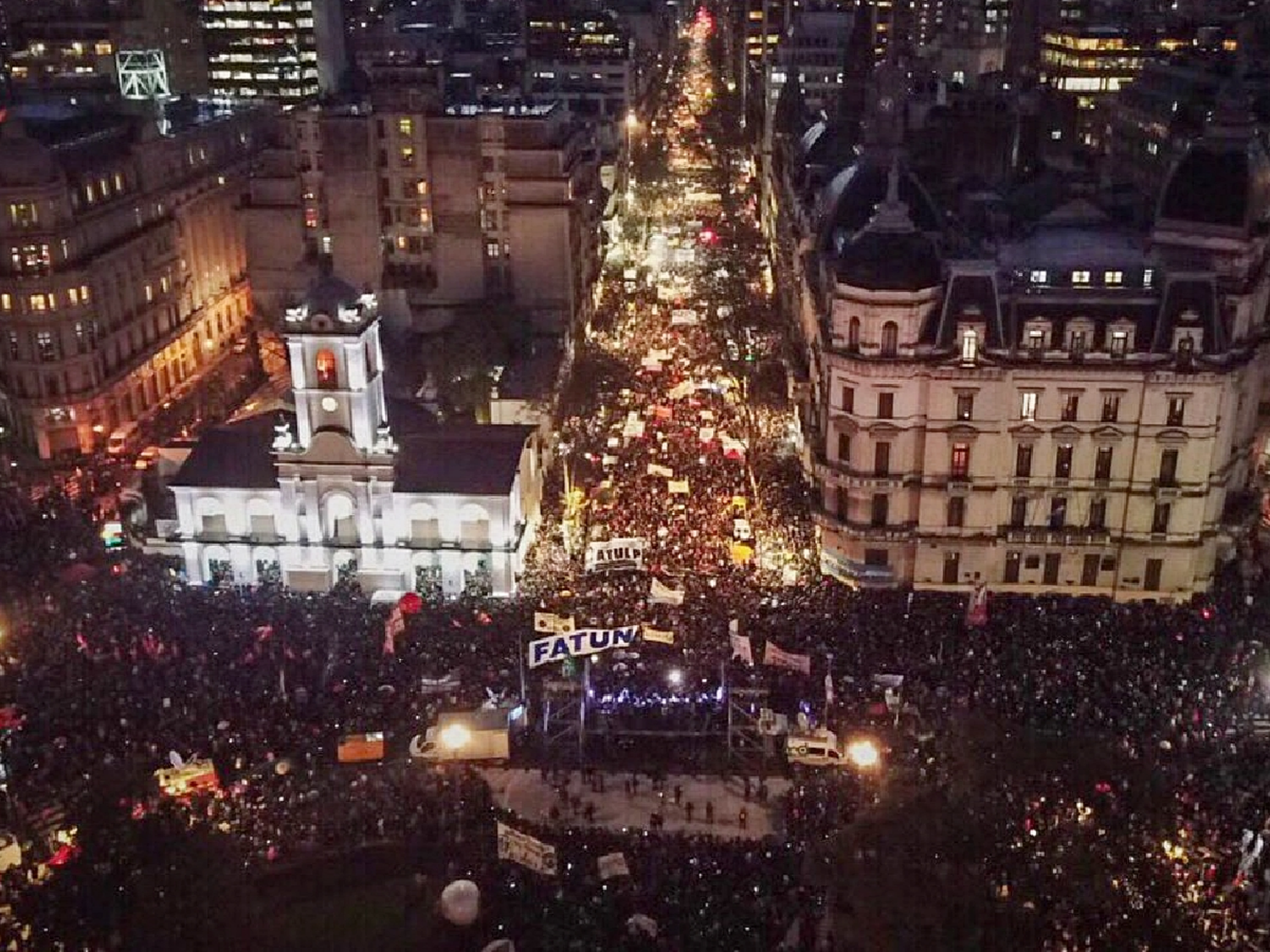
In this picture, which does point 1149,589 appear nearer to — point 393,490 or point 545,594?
point 545,594

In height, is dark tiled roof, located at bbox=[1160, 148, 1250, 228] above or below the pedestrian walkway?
above

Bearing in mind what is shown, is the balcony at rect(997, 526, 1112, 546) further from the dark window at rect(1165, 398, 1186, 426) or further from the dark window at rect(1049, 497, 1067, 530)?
the dark window at rect(1165, 398, 1186, 426)

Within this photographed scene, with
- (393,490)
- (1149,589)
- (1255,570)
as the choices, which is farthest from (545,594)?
(1255,570)

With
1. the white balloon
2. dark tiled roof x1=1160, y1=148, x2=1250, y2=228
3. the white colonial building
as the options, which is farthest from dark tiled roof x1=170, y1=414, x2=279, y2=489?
dark tiled roof x1=1160, y1=148, x2=1250, y2=228

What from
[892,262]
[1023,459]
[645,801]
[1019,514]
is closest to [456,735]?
[645,801]

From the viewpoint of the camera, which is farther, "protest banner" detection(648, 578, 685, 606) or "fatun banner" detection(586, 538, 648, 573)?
"fatun banner" detection(586, 538, 648, 573)

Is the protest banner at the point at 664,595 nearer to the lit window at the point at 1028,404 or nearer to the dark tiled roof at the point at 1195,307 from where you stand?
the lit window at the point at 1028,404
